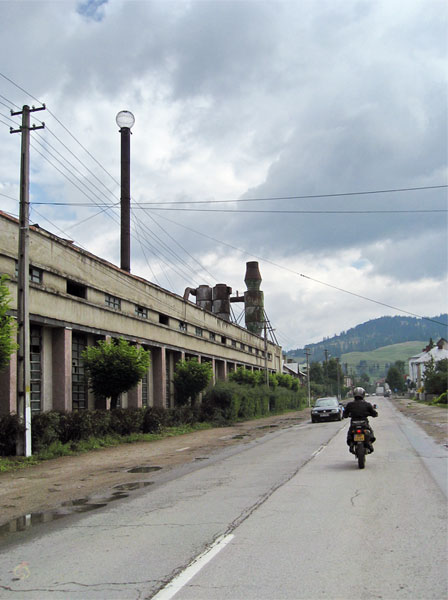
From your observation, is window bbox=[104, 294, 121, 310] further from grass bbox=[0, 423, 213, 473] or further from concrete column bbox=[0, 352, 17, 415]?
concrete column bbox=[0, 352, 17, 415]

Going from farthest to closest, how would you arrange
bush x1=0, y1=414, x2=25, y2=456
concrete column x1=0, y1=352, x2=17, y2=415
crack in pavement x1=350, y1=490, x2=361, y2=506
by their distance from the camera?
concrete column x1=0, y1=352, x2=17, y2=415 → bush x1=0, y1=414, x2=25, y2=456 → crack in pavement x1=350, y1=490, x2=361, y2=506

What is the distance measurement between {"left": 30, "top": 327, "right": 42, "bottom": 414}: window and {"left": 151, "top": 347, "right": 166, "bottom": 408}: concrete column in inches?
498

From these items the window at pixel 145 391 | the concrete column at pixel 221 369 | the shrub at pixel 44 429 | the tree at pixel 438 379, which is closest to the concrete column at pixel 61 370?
the shrub at pixel 44 429

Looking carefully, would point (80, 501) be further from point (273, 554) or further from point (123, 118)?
point (123, 118)

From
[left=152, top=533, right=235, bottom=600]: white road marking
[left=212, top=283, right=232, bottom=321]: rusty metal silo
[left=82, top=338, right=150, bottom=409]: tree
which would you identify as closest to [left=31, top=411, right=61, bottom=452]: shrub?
[left=82, top=338, right=150, bottom=409]: tree

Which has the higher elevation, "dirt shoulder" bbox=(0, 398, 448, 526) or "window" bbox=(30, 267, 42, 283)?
"window" bbox=(30, 267, 42, 283)

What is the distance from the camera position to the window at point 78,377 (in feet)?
81.7

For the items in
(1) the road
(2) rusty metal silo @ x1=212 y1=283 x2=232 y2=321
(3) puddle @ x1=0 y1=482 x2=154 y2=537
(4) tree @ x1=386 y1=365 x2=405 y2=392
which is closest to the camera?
(1) the road

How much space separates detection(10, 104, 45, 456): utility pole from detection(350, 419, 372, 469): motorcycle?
932 cm

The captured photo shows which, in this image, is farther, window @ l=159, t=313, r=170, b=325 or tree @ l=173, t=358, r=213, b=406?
tree @ l=173, t=358, r=213, b=406

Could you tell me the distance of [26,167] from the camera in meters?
18.3

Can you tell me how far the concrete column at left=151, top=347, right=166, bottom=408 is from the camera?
3497 cm

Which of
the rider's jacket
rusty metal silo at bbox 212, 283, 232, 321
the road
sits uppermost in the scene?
rusty metal silo at bbox 212, 283, 232, 321

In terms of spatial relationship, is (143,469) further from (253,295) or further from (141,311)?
(253,295)
